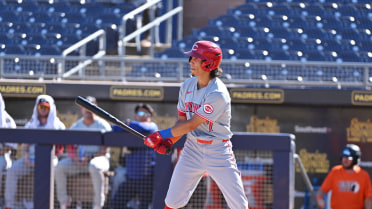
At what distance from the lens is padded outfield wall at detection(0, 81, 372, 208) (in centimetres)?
809

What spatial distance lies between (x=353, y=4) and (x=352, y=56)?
5.46 ft

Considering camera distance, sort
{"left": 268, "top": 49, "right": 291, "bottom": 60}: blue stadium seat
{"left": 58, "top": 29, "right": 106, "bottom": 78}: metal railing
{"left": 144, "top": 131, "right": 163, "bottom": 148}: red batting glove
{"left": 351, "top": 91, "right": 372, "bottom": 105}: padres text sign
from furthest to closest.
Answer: {"left": 268, "top": 49, "right": 291, "bottom": 60}: blue stadium seat → {"left": 58, "top": 29, "right": 106, "bottom": 78}: metal railing → {"left": 351, "top": 91, "right": 372, "bottom": 105}: padres text sign → {"left": 144, "top": 131, "right": 163, "bottom": 148}: red batting glove

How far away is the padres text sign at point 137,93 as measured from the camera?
8289 mm

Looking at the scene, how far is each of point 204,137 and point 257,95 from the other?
3.65 meters

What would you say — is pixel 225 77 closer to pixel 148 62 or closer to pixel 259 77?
pixel 259 77

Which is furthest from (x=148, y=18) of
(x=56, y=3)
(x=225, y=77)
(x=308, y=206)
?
(x=308, y=206)

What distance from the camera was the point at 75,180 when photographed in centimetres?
585

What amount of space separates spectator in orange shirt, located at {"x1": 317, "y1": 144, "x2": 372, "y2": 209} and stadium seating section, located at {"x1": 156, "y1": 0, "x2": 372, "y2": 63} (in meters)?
2.94

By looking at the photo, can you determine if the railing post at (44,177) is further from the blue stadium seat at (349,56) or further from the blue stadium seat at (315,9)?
the blue stadium seat at (315,9)

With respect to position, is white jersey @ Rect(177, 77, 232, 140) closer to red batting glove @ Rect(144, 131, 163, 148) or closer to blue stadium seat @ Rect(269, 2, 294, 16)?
red batting glove @ Rect(144, 131, 163, 148)

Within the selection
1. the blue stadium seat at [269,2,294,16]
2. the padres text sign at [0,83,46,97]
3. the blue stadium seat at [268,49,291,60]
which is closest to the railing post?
the padres text sign at [0,83,46,97]

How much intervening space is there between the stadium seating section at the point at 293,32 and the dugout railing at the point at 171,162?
4.22m

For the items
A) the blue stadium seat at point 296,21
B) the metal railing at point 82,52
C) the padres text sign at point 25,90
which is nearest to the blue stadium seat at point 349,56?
the blue stadium seat at point 296,21

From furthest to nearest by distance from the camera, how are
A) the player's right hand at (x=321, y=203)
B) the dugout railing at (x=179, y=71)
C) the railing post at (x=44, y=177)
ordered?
the dugout railing at (x=179, y=71) → the player's right hand at (x=321, y=203) → the railing post at (x=44, y=177)
